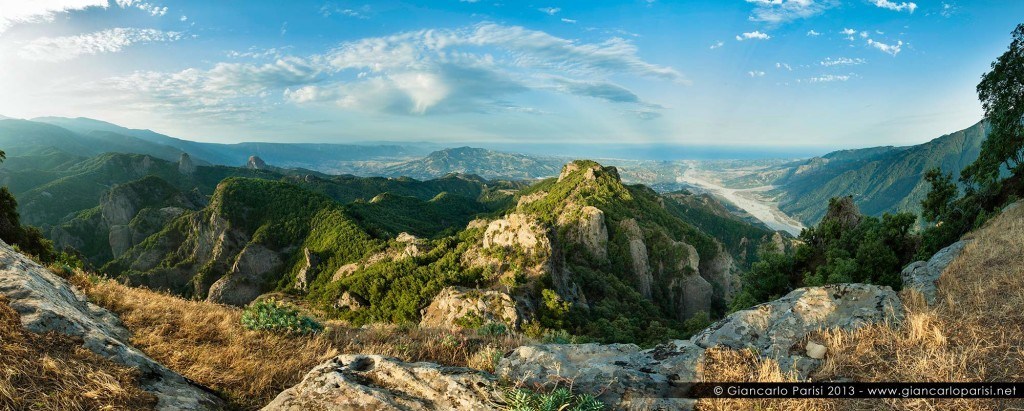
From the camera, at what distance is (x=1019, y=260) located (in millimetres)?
8711

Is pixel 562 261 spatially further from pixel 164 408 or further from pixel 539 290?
pixel 164 408

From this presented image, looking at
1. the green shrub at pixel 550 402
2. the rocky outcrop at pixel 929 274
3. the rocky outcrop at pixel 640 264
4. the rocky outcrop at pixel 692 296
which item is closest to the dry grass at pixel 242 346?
the green shrub at pixel 550 402

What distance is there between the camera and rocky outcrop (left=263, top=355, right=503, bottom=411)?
5004 mm

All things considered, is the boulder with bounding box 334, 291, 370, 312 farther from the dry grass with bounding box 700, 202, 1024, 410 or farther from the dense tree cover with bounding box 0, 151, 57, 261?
the dry grass with bounding box 700, 202, 1024, 410

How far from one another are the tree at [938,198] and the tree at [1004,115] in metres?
1.22

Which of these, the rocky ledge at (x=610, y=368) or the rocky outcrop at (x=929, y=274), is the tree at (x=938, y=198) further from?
the rocky ledge at (x=610, y=368)

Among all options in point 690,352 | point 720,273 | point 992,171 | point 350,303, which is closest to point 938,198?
point 992,171

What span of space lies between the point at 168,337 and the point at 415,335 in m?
5.17

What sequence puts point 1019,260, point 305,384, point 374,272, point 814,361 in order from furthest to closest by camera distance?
point 374,272 < point 1019,260 < point 814,361 < point 305,384

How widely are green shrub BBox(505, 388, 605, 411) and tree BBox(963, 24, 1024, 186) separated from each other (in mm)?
31387

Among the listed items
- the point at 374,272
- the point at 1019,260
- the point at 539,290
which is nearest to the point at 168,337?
the point at 1019,260

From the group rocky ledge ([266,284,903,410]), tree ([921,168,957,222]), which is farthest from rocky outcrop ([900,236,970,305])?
tree ([921,168,957,222])

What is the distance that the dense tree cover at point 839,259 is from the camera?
70.7 feet

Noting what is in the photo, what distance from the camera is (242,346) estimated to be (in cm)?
784
